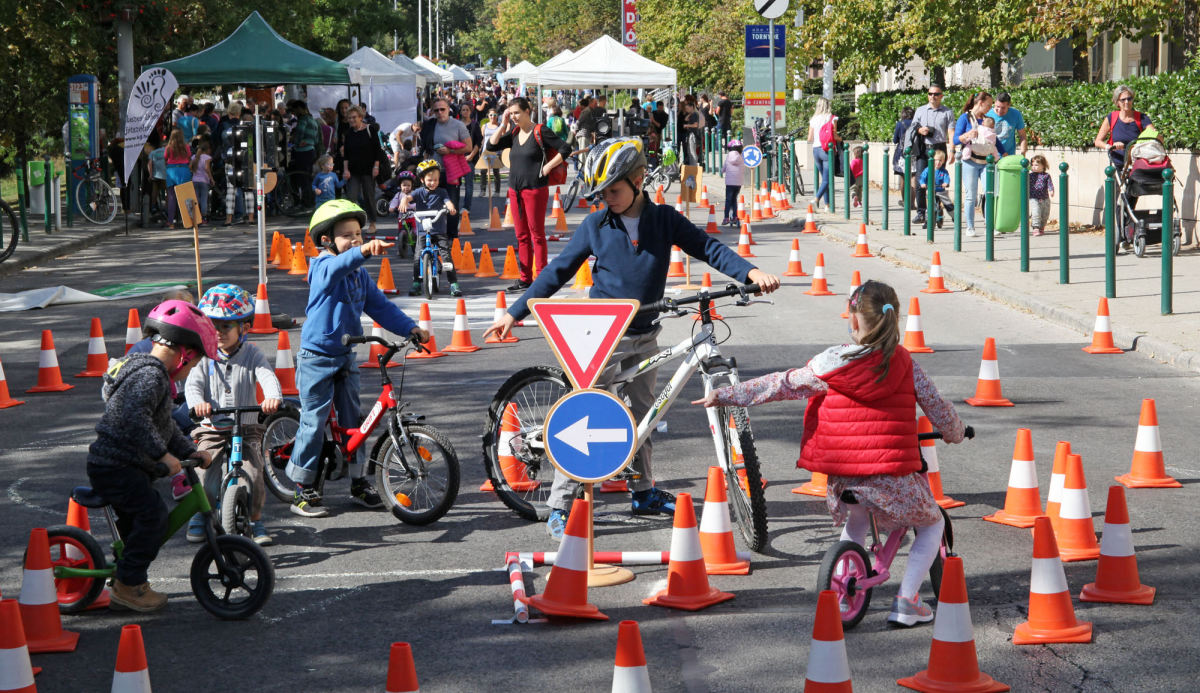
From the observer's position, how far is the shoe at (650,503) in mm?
6917

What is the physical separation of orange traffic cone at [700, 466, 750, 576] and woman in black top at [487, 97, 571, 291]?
914 cm

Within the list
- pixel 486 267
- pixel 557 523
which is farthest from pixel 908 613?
pixel 486 267

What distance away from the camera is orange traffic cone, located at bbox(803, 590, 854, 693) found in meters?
4.09

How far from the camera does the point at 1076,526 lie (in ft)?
20.0

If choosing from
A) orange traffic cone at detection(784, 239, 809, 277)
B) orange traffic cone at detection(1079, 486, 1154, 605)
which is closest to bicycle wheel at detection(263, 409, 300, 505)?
orange traffic cone at detection(1079, 486, 1154, 605)

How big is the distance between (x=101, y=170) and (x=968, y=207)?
16.1 meters

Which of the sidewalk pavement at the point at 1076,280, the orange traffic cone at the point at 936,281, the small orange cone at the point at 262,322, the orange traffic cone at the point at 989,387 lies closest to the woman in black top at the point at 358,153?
the sidewalk pavement at the point at 1076,280

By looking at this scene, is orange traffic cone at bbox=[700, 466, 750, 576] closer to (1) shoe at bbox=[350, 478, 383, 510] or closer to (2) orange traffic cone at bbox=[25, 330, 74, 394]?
(1) shoe at bbox=[350, 478, 383, 510]

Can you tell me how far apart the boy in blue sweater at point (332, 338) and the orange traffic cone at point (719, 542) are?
180cm

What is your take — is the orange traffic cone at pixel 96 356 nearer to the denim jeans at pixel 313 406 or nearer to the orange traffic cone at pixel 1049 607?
the denim jeans at pixel 313 406

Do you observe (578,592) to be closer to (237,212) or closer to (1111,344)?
(1111,344)

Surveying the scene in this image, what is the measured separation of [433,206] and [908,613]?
451 inches

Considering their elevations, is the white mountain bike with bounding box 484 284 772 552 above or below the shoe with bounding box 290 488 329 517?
above

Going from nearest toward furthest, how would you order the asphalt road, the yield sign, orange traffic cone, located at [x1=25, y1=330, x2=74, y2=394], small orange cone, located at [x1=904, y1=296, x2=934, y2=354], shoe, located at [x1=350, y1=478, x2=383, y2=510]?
the asphalt road → the yield sign → shoe, located at [x1=350, y1=478, x2=383, y2=510] → orange traffic cone, located at [x1=25, y1=330, x2=74, y2=394] → small orange cone, located at [x1=904, y1=296, x2=934, y2=354]
